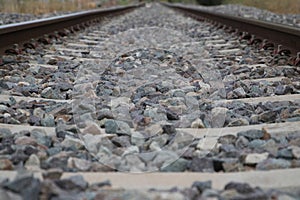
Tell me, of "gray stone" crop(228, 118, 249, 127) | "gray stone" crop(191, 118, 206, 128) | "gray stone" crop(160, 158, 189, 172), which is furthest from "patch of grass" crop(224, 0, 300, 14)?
"gray stone" crop(160, 158, 189, 172)

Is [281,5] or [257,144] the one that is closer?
[257,144]

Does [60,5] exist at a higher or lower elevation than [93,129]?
lower

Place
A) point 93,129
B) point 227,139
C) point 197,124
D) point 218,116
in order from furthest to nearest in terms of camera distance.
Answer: point 218,116 < point 197,124 < point 93,129 < point 227,139

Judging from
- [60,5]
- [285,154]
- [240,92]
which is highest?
[285,154]

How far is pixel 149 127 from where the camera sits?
2.32 metres

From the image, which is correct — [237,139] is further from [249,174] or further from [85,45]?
[85,45]

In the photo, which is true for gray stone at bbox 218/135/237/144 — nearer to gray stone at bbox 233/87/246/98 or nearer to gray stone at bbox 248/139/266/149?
gray stone at bbox 248/139/266/149

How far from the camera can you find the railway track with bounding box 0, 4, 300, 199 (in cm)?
165

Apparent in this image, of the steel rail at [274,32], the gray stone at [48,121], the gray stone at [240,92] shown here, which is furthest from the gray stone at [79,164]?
the steel rail at [274,32]

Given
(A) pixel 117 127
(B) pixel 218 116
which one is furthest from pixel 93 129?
(B) pixel 218 116

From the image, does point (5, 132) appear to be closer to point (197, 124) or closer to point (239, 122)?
point (197, 124)

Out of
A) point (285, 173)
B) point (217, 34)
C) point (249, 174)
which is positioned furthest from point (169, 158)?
point (217, 34)

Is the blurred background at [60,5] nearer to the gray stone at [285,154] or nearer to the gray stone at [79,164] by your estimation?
the gray stone at [79,164]

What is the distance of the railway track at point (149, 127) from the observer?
1649 millimetres
